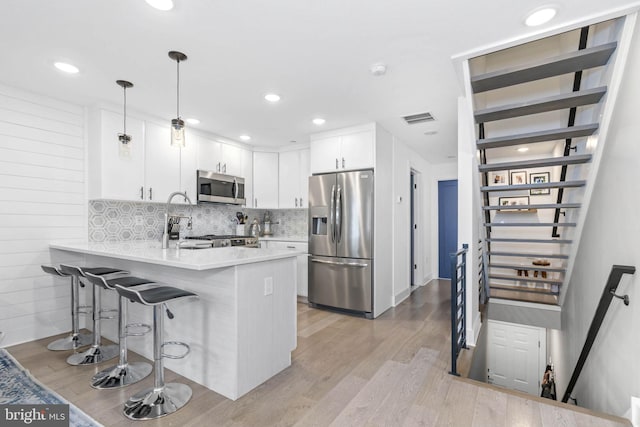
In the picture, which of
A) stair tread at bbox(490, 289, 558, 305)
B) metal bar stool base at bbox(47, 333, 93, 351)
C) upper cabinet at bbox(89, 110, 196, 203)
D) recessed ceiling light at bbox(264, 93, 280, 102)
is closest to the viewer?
metal bar stool base at bbox(47, 333, 93, 351)

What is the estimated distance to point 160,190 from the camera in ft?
12.3

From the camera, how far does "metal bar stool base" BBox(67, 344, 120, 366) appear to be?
8.46ft

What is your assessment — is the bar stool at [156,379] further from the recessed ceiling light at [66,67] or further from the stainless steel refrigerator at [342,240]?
the stainless steel refrigerator at [342,240]

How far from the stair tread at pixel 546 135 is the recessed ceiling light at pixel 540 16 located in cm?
95

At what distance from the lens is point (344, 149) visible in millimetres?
4094

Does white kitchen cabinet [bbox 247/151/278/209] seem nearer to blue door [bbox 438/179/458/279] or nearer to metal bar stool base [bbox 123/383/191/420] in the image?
metal bar stool base [bbox 123/383/191/420]

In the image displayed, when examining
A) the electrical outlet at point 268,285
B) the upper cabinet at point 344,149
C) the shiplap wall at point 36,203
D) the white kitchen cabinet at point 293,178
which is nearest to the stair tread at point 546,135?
the upper cabinet at point 344,149

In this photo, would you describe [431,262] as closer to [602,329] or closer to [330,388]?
[602,329]

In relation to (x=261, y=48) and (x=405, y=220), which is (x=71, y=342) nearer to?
(x=261, y=48)

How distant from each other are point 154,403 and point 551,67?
3.56 metres

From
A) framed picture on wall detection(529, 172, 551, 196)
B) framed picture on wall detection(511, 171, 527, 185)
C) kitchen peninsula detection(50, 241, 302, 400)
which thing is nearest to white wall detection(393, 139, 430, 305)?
framed picture on wall detection(511, 171, 527, 185)

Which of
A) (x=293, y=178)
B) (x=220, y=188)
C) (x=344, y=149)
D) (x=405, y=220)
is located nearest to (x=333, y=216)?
(x=344, y=149)

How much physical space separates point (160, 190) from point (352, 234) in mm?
2451

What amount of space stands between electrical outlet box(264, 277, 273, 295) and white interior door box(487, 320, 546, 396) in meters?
3.63
